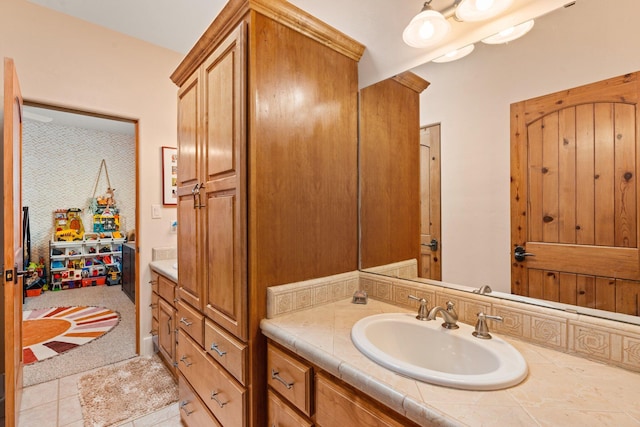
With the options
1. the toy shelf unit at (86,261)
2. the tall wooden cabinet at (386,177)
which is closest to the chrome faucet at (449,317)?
the tall wooden cabinet at (386,177)

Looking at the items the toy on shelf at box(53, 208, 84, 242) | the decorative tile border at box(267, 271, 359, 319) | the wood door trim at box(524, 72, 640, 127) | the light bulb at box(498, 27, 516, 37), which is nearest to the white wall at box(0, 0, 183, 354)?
the decorative tile border at box(267, 271, 359, 319)

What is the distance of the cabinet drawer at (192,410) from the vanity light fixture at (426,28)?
193 centimetres

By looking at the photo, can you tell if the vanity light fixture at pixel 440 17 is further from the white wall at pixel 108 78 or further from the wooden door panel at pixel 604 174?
the white wall at pixel 108 78

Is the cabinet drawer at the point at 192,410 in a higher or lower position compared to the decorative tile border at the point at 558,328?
lower

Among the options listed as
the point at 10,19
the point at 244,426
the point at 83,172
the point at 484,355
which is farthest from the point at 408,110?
the point at 83,172

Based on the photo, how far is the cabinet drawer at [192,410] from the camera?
4.72 feet

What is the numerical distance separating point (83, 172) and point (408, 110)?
624 cm

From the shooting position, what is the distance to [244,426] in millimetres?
1157

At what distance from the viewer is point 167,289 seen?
2.25 m

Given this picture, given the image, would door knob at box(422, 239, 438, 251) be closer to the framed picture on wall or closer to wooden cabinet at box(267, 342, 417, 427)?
wooden cabinet at box(267, 342, 417, 427)

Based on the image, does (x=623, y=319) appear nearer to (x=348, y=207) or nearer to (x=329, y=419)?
(x=329, y=419)

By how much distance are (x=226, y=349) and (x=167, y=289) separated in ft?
4.13

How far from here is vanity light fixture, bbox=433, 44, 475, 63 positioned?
1.17 m

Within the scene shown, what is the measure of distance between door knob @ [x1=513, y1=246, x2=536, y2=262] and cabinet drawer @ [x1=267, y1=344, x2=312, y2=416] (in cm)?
84
